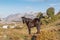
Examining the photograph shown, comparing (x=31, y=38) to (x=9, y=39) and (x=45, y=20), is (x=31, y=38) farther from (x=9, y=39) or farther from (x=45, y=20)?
(x=45, y=20)

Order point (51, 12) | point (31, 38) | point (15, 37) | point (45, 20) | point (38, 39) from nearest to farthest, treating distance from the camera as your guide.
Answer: point (38, 39) < point (31, 38) < point (15, 37) < point (45, 20) < point (51, 12)

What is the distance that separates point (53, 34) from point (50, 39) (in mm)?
1240

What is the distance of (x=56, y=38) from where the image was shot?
22.8 m

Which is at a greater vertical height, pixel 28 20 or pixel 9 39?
pixel 28 20

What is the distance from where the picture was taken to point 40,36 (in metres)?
22.0

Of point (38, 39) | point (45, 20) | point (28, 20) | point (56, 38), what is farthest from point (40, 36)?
point (45, 20)

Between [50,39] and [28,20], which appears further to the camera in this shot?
[28,20]

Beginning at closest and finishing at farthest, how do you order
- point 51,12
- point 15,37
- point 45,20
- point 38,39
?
point 38,39, point 15,37, point 45,20, point 51,12

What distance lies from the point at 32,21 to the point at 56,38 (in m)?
3.95

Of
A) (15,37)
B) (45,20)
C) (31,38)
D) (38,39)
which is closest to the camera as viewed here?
(38,39)

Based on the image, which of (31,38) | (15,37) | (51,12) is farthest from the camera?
(51,12)

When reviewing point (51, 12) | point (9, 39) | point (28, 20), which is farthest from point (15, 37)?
point (51, 12)

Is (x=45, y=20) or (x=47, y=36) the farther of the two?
(x=45, y=20)

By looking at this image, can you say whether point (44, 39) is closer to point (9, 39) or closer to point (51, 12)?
point (9, 39)
